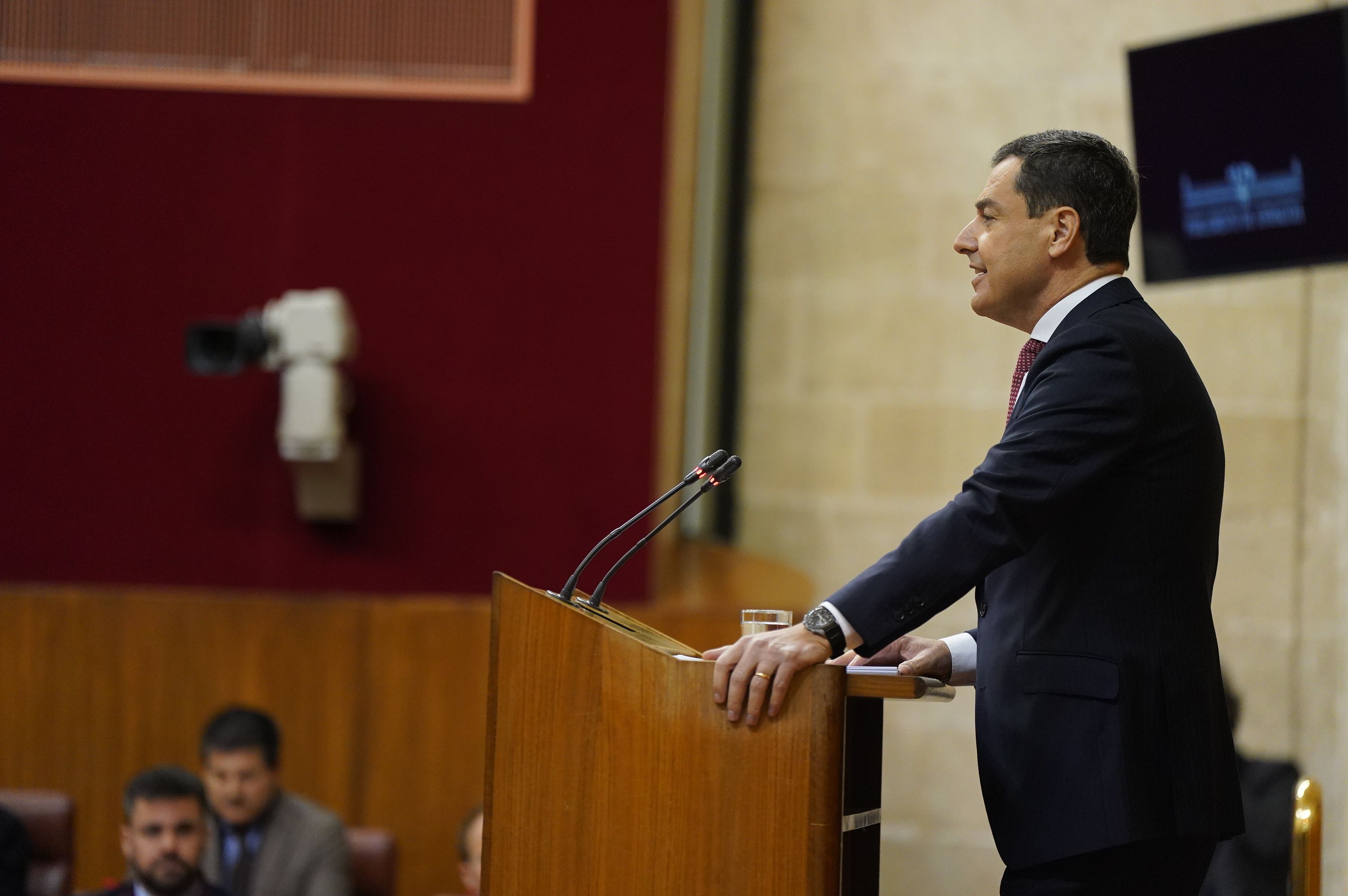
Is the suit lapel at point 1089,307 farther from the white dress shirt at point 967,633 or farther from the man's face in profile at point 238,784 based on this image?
the man's face in profile at point 238,784

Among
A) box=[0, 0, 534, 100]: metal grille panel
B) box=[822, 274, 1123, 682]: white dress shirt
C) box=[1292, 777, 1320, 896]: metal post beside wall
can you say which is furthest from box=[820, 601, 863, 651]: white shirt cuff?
box=[0, 0, 534, 100]: metal grille panel

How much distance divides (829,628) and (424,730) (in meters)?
3.36

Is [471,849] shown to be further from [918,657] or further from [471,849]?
[918,657]

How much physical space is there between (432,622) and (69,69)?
2203mm

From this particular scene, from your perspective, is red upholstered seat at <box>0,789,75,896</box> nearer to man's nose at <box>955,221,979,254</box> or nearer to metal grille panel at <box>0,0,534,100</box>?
metal grille panel at <box>0,0,534,100</box>

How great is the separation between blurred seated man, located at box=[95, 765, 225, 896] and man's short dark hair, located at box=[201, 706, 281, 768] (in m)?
0.29

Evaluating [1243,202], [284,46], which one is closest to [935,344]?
[1243,202]

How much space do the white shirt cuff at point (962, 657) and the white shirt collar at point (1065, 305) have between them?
439mm

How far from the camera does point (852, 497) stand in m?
6.10

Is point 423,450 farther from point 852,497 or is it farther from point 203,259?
point 852,497

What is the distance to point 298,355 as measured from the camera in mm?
4883

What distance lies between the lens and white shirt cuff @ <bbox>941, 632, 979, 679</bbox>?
219 cm

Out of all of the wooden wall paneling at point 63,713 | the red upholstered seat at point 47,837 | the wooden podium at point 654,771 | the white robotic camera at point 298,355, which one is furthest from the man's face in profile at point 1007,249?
the wooden wall paneling at point 63,713

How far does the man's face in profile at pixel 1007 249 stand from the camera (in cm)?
208
